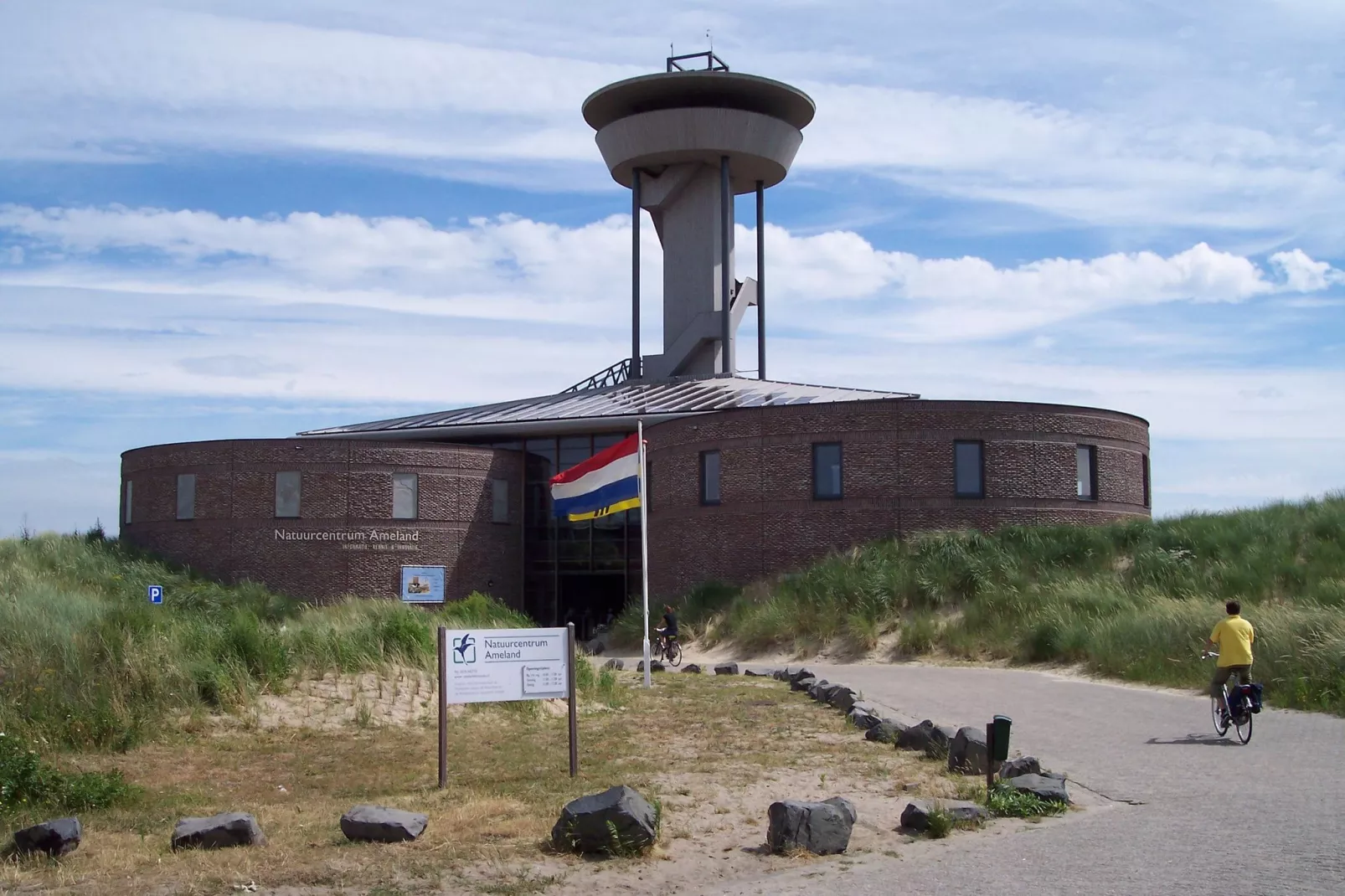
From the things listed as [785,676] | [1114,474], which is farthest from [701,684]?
[1114,474]

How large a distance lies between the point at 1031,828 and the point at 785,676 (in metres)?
13.0

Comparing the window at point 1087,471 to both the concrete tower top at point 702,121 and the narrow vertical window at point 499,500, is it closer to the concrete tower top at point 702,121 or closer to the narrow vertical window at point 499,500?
the narrow vertical window at point 499,500

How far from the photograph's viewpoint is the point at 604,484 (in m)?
22.3

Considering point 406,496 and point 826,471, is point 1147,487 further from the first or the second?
point 406,496

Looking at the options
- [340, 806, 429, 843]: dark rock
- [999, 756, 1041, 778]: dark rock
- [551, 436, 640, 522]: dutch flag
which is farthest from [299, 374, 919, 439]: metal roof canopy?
[340, 806, 429, 843]: dark rock

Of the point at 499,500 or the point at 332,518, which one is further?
the point at 499,500

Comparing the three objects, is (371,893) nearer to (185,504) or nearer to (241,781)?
(241,781)

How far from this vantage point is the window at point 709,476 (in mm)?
35125

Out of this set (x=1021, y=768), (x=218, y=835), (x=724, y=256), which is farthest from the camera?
(x=724, y=256)

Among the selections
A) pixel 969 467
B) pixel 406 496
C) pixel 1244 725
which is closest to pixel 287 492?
pixel 406 496

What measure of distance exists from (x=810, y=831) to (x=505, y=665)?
3.92m

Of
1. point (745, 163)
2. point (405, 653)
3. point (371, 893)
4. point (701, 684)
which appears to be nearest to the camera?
point (371, 893)

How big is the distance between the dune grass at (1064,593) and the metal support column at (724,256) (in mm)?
17751

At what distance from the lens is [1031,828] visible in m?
9.75
